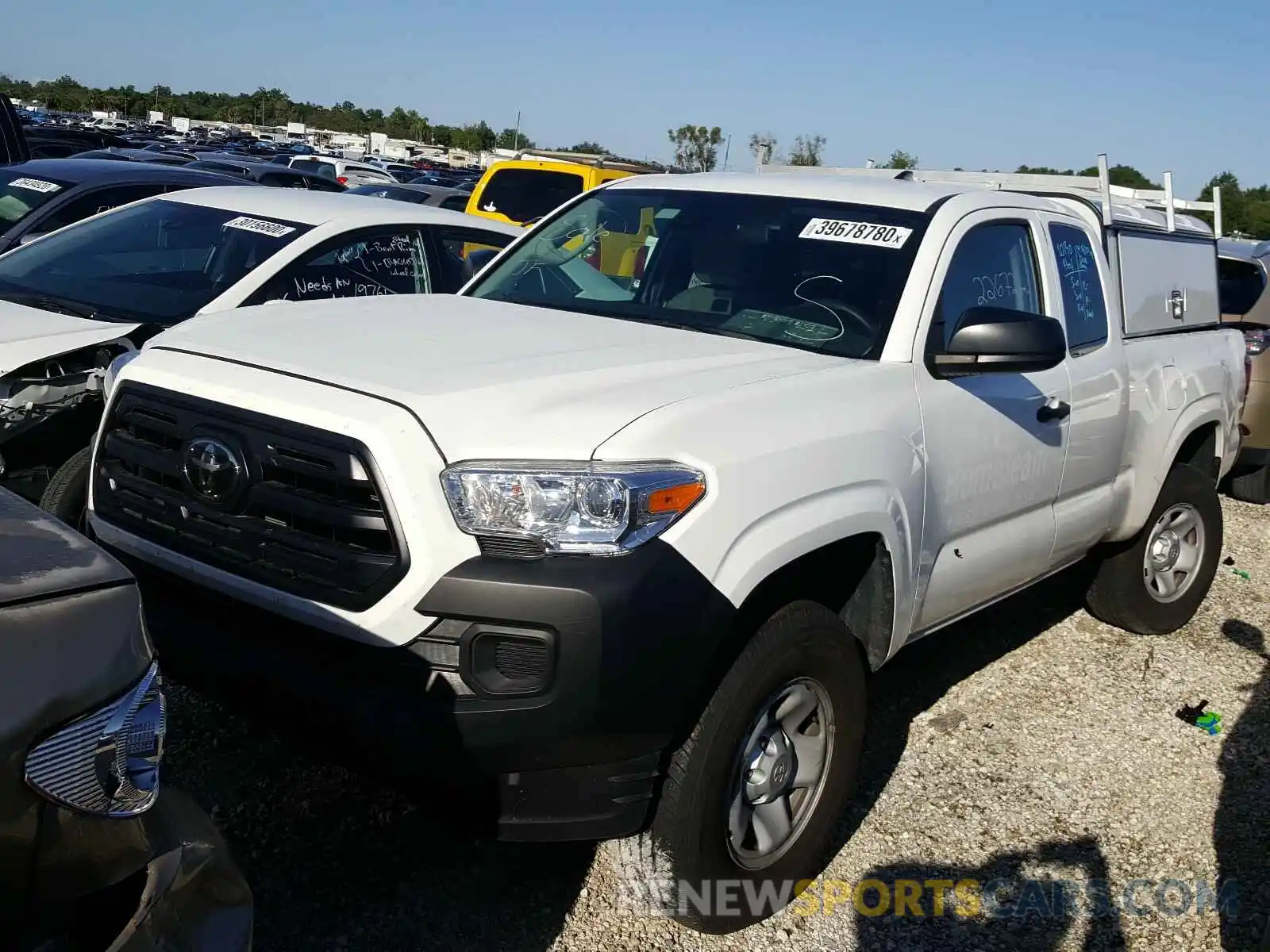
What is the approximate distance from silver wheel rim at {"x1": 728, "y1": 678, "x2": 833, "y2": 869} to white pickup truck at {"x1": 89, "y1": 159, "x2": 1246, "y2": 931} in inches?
0.4

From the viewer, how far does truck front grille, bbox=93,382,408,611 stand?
2578 millimetres

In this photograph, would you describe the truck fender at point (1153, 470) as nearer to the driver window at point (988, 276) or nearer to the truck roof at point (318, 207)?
the driver window at point (988, 276)

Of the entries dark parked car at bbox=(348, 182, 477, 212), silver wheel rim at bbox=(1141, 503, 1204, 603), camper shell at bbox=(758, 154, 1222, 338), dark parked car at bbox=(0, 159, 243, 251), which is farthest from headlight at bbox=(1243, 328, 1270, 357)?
dark parked car at bbox=(348, 182, 477, 212)

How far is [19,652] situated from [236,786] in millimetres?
2194

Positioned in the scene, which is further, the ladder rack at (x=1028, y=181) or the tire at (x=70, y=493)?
the ladder rack at (x=1028, y=181)

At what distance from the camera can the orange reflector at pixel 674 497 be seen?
257cm

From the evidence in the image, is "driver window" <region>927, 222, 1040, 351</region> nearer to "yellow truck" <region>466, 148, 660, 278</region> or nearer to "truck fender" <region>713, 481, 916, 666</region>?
"truck fender" <region>713, 481, 916, 666</region>

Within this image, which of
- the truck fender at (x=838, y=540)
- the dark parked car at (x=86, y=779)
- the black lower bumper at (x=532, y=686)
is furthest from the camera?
the truck fender at (x=838, y=540)

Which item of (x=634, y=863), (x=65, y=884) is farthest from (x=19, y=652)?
(x=634, y=863)

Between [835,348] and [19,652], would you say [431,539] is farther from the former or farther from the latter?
[835,348]

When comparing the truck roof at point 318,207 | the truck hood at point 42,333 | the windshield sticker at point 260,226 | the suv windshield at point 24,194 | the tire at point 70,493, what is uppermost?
the truck roof at point 318,207

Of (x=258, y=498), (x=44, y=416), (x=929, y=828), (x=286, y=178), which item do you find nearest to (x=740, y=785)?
(x=929, y=828)

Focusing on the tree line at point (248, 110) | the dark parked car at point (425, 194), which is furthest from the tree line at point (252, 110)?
the dark parked car at point (425, 194)

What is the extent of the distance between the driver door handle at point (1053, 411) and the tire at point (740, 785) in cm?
127
